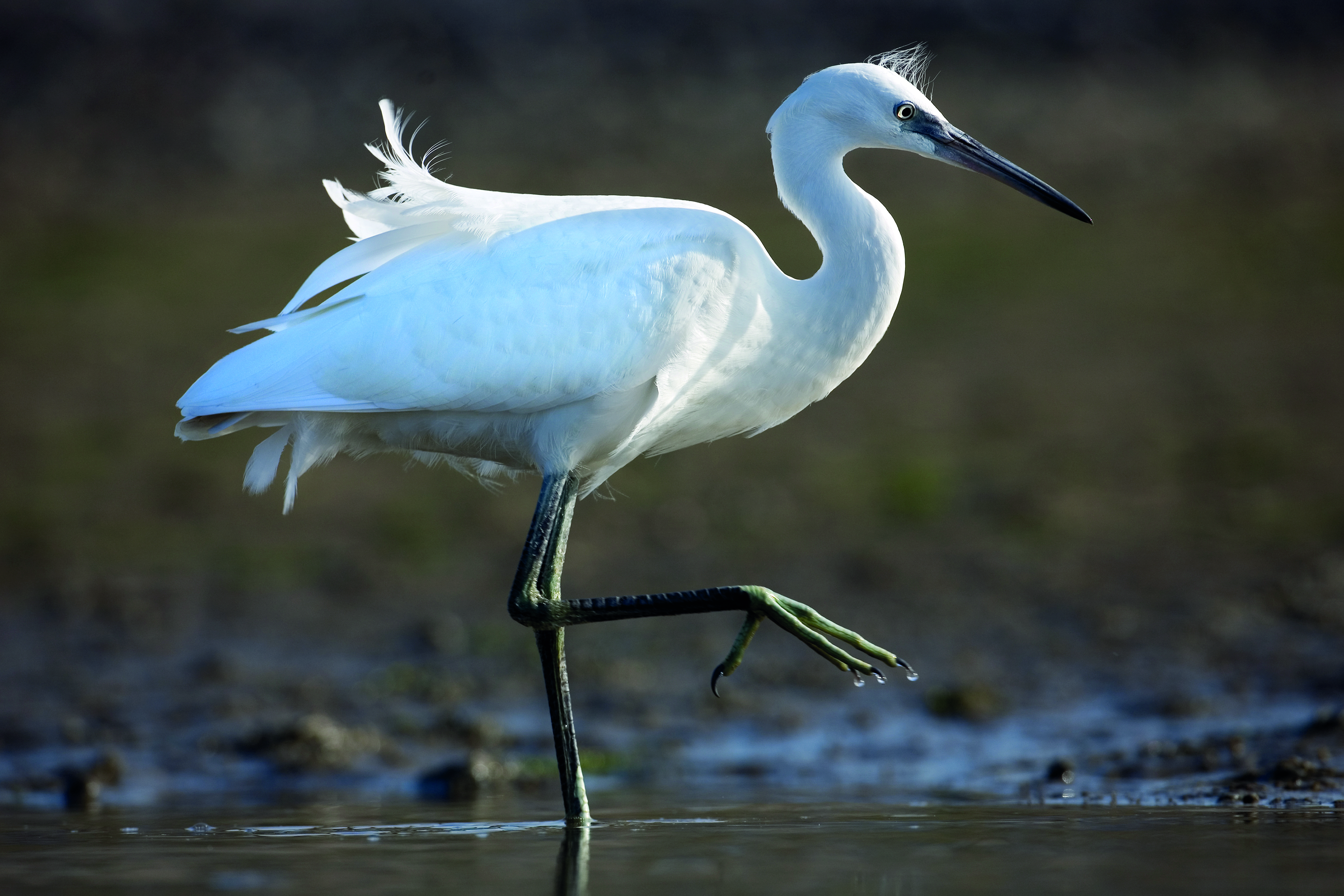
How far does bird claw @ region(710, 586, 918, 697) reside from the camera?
189 inches

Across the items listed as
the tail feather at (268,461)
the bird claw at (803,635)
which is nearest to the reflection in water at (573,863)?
the bird claw at (803,635)

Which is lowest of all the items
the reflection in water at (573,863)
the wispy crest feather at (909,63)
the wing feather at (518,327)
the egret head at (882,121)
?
the reflection in water at (573,863)

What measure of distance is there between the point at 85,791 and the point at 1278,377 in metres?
8.78

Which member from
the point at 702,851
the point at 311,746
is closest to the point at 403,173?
the point at 311,746

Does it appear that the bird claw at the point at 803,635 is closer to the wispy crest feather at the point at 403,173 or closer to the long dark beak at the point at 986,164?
the long dark beak at the point at 986,164

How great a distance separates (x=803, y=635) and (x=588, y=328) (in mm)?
1112

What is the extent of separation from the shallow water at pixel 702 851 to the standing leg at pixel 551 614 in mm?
186

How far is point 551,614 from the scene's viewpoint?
16.9ft

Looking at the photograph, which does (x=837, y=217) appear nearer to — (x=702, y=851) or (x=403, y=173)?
(x=403, y=173)

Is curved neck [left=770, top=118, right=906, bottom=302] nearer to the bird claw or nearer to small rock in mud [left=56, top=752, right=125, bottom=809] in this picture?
the bird claw

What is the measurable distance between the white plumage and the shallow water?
121cm

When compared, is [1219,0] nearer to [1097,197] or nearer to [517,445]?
[1097,197]

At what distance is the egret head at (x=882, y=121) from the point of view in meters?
5.07

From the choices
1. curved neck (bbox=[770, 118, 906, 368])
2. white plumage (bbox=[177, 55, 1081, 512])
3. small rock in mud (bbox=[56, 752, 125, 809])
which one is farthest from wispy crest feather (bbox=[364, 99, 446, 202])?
small rock in mud (bbox=[56, 752, 125, 809])
